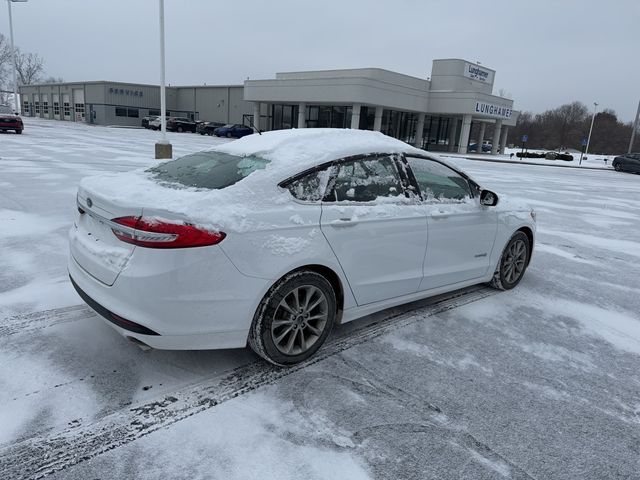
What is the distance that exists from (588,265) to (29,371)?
685 centimetres

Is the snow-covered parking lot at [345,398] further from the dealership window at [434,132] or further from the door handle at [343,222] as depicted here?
the dealership window at [434,132]

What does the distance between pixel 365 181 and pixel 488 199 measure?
5.19 ft

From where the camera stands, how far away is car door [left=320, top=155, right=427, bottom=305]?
3.47 m

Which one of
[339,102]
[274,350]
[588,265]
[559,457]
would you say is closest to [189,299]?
[274,350]

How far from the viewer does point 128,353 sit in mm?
3461

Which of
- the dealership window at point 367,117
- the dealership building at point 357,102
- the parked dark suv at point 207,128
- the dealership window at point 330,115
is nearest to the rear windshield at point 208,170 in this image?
the dealership building at point 357,102

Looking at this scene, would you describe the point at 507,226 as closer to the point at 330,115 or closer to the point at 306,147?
the point at 306,147

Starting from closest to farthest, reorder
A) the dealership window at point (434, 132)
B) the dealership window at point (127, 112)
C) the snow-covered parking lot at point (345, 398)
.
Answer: the snow-covered parking lot at point (345, 398) < the dealership window at point (434, 132) < the dealership window at point (127, 112)

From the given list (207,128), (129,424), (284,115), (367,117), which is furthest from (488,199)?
(284,115)

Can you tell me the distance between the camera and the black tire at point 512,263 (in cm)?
523

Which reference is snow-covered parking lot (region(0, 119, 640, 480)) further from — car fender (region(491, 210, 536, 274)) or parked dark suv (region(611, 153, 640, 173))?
parked dark suv (region(611, 153, 640, 173))

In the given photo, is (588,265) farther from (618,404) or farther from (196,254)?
(196,254)

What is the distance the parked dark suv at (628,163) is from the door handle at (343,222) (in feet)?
136

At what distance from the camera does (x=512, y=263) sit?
5367 millimetres
